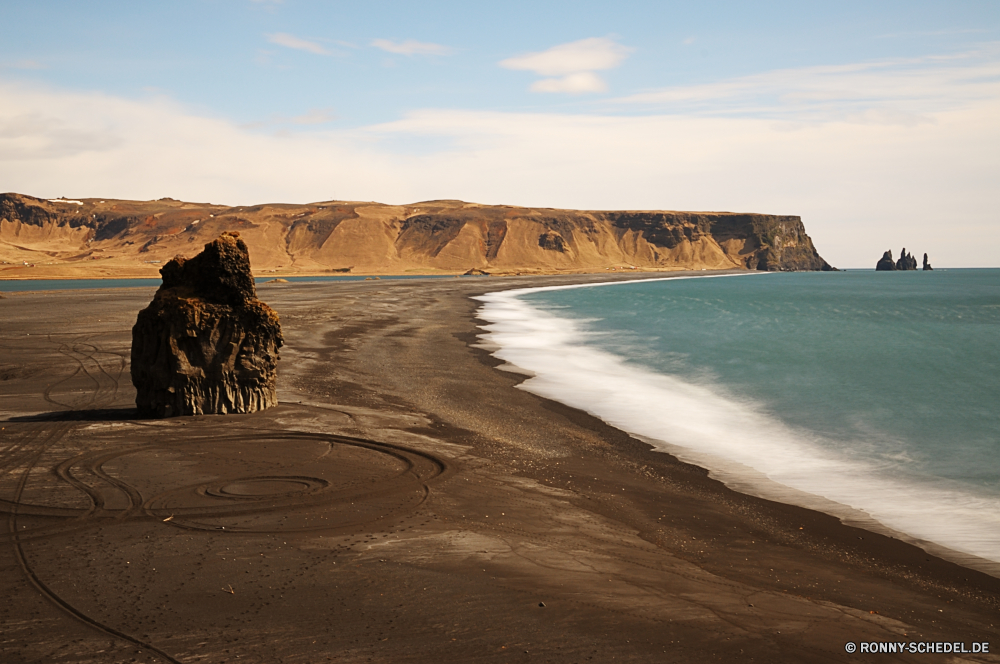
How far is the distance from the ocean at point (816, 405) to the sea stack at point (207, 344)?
7.35 m

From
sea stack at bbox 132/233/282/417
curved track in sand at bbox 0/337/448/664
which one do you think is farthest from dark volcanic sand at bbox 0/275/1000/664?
sea stack at bbox 132/233/282/417

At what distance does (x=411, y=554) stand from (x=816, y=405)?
1543 centimetres

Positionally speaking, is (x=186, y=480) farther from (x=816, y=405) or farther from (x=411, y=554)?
(x=816, y=405)

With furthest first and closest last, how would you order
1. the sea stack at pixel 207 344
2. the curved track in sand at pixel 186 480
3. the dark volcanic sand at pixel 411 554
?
the sea stack at pixel 207 344 < the curved track in sand at pixel 186 480 < the dark volcanic sand at pixel 411 554

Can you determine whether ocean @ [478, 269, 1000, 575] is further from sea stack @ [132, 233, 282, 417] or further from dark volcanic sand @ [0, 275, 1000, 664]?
sea stack @ [132, 233, 282, 417]

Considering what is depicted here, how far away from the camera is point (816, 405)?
19.2 metres

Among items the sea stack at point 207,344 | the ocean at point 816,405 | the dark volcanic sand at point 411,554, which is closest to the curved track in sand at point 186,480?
the dark volcanic sand at point 411,554

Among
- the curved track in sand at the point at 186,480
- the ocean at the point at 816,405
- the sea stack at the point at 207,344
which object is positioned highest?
the sea stack at the point at 207,344

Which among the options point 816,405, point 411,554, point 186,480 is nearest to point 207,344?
point 186,480

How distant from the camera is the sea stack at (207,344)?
1259 cm

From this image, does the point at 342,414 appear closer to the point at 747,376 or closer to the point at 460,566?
the point at 460,566

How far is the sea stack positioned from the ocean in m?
7.35

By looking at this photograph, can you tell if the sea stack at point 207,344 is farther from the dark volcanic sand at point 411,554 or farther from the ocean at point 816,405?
the ocean at point 816,405

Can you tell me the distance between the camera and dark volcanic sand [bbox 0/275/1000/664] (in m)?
5.36
